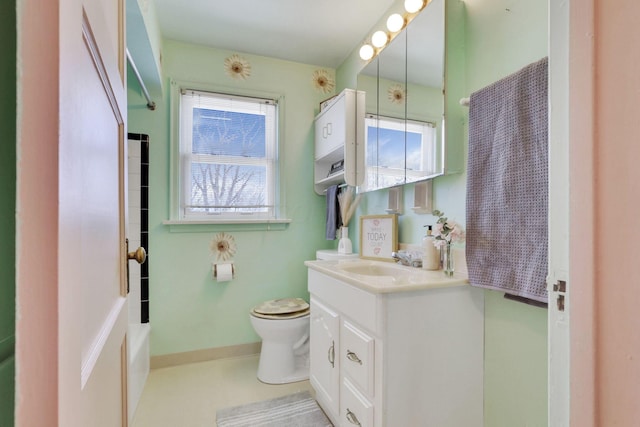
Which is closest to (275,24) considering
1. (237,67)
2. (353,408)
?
(237,67)

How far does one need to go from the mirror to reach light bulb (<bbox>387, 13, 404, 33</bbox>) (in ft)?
0.24

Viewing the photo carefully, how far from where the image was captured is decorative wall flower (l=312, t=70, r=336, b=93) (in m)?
2.59

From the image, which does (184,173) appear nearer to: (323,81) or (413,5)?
(323,81)

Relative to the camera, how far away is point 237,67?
2.37m

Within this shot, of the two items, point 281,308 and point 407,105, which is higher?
point 407,105

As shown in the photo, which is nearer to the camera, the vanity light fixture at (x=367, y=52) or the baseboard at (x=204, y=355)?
the vanity light fixture at (x=367, y=52)

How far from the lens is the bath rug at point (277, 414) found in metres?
1.60

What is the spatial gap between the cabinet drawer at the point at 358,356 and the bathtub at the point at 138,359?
1.13 metres

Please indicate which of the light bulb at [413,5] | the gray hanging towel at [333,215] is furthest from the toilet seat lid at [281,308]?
the light bulb at [413,5]

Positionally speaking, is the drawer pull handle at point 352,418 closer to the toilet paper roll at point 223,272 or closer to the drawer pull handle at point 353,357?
the drawer pull handle at point 353,357

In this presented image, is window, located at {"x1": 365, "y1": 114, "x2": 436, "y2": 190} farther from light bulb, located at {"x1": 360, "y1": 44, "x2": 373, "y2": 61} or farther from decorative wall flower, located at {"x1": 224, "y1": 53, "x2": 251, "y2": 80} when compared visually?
decorative wall flower, located at {"x1": 224, "y1": 53, "x2": 251, "y2": 80}

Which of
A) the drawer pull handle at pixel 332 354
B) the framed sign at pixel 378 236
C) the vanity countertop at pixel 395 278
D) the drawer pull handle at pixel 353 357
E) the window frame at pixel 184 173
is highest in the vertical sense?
the window frame at pixel 184 173

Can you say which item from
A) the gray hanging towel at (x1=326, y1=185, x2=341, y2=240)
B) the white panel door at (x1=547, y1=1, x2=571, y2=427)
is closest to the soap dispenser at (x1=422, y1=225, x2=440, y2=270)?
the white panel door at (x1=547, y1=1, x2=571, y2=427)

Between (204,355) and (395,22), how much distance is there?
103 inches
